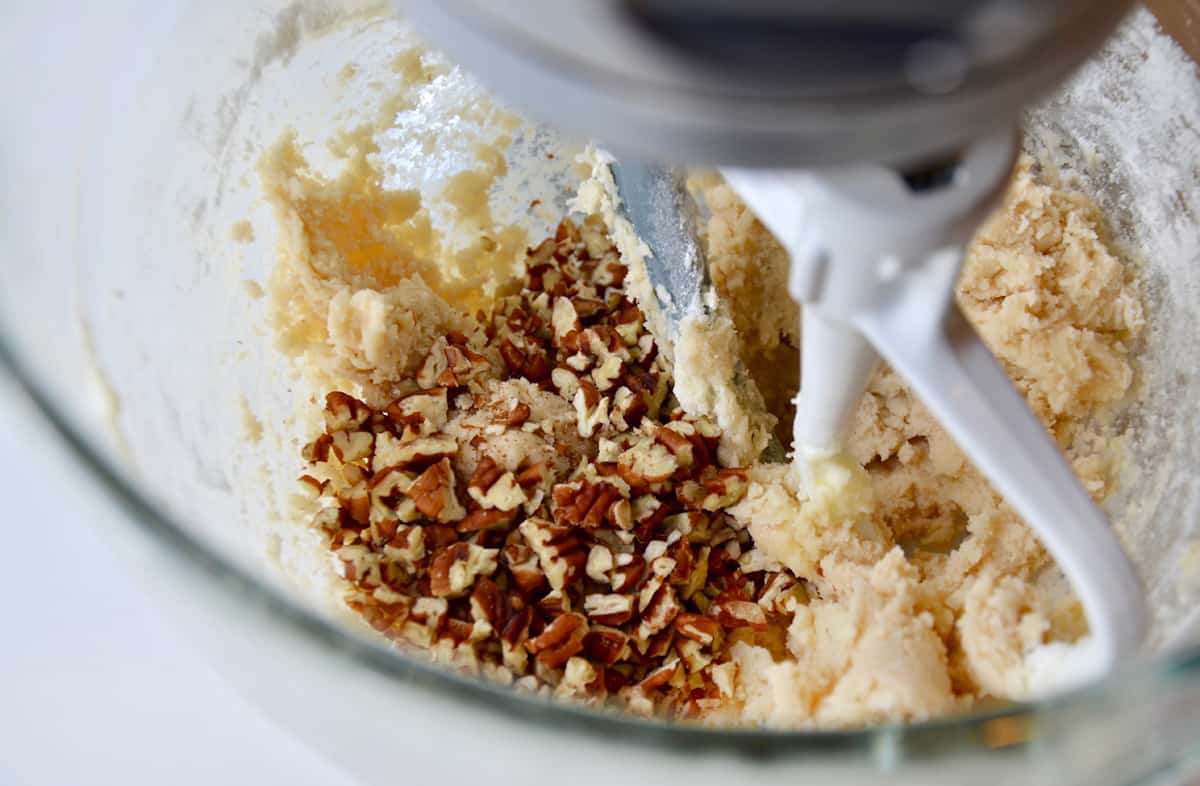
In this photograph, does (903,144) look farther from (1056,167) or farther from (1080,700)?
(1056,167)

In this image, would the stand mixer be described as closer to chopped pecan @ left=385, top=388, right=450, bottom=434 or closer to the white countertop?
chopped pecan @ left=385, top=388, right=450, bottom=434

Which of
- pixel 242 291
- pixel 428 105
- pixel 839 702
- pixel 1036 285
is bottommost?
pixel 839 702

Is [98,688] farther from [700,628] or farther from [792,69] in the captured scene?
[792,69]

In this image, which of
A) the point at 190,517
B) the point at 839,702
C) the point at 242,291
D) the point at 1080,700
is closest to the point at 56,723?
the point at 190,517

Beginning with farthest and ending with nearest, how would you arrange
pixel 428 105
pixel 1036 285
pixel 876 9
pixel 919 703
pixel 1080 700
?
1. pixel 428 105
2. pixel 1036 285
3. pixel 919 703
4. pixel 1080 700
5. pixel 876 9

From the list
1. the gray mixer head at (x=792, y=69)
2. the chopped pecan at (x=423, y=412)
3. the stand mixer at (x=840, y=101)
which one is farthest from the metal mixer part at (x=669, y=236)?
the gray mixer head at (x=792, y=69)

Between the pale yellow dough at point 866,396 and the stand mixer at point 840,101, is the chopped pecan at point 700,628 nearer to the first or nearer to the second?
the pale yellow dough at point 866,396

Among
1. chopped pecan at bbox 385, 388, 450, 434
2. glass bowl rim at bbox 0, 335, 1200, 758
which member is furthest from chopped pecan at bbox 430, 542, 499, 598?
glass bowl rim at bbox 0, 335, 1200, 758
